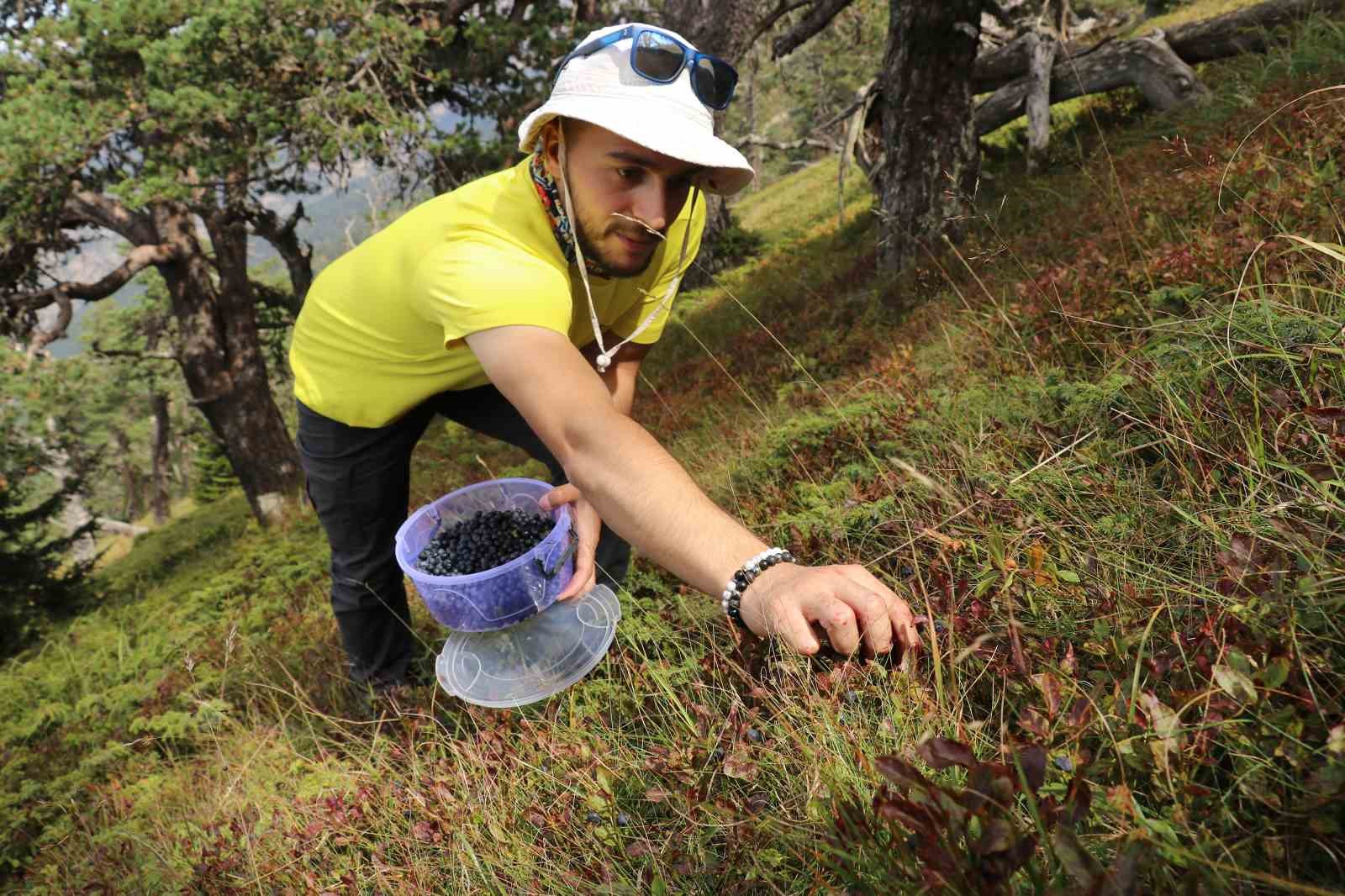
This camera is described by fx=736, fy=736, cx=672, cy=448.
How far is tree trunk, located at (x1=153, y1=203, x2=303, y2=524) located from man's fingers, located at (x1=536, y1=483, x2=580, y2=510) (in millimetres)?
9315

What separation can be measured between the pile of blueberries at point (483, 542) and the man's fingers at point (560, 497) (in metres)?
0.10

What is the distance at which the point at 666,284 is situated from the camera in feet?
11.0

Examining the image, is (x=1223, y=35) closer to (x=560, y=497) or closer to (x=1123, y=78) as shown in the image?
(x=1123, y=78)

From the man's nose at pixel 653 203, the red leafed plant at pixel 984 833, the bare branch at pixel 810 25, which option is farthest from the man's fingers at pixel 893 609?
the bare branch at pixel 810 25

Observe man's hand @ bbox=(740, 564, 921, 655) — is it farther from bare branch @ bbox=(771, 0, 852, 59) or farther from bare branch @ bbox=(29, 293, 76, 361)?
bare branch @ bbox=(29, 293, 76, 361)

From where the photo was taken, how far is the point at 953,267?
624 centimetres

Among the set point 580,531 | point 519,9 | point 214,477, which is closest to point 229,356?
point 519,9

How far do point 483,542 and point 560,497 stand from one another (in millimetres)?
326

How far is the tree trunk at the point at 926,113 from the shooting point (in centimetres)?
667

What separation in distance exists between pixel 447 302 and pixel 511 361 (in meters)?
0.36

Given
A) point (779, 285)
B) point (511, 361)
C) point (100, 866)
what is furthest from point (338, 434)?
point (779, 285)

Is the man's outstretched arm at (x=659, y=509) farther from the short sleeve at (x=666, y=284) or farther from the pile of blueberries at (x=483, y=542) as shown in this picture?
the short sleeve at (x=666, y=284)

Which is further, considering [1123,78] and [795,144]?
[795,144]

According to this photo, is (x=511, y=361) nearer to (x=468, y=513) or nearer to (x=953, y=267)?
(x=468, y=513)
